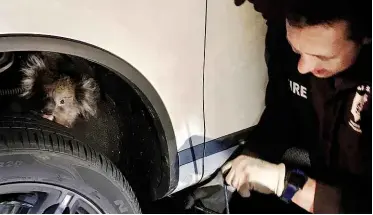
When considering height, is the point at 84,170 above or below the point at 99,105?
A: below

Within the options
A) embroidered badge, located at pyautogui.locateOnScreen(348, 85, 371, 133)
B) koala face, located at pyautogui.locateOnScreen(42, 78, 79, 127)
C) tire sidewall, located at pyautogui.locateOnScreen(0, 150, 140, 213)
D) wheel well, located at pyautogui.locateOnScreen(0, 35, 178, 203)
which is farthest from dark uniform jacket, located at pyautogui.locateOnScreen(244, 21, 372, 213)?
koala face, located at pyautogui.locateOnScreen(42, 78, 79, 127)

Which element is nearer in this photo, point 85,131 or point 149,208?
point 85,131

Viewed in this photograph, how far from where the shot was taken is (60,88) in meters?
1.90

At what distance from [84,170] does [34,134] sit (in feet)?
0.57

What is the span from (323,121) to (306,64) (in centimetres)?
18

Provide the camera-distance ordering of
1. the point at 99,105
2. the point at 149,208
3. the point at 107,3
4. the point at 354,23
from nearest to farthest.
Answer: the point at 107,3 < the point at 354,23 < the point at 99,105 < the point at 149,208

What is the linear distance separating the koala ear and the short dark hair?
589mm

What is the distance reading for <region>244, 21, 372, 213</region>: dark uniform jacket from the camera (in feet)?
5.87

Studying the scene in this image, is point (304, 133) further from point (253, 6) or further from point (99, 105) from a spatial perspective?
point (99, 105)

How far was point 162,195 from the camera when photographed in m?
2.06

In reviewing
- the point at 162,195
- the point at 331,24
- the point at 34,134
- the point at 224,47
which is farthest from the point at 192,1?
the point at 162,195

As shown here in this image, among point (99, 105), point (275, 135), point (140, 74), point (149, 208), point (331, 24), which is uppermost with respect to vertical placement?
point (331, 24)

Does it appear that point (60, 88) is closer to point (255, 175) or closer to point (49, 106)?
point (49, 106)

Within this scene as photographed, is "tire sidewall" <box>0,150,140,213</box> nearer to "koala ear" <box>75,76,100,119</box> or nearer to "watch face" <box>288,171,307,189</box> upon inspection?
"koala ear" <box>75,76,100,119</box>
